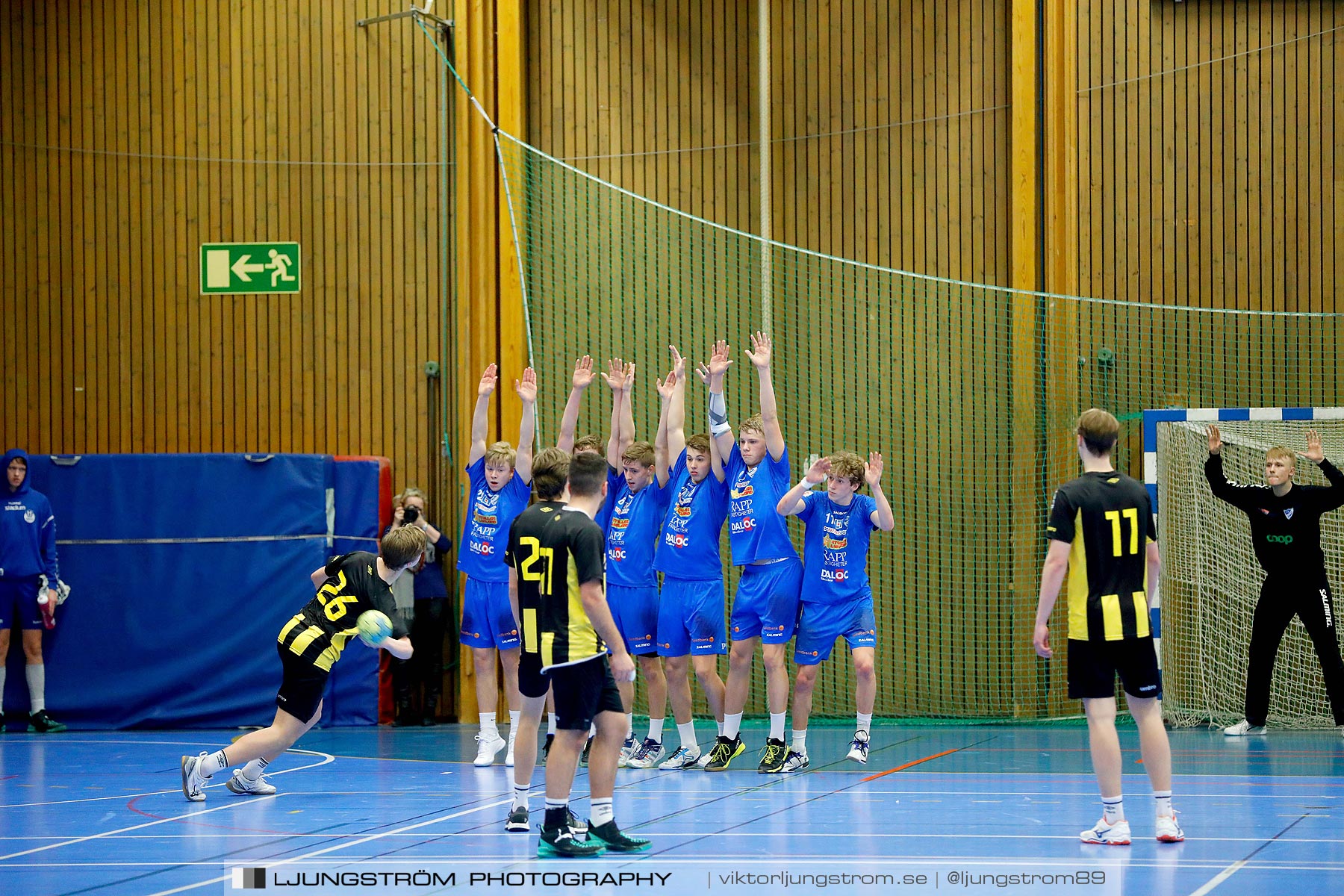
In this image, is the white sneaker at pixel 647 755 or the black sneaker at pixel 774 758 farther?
the white sneaker at pixel 647 755

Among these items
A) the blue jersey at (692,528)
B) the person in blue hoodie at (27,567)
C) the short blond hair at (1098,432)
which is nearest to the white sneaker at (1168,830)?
the short blond hair at (1098,432)

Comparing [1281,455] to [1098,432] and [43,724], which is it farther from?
[43,724]

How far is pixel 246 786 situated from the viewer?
7785mm

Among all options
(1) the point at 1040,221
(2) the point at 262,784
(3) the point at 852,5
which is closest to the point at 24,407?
(2) the point at 262,784

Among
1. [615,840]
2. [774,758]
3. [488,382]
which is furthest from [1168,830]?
[488,382]

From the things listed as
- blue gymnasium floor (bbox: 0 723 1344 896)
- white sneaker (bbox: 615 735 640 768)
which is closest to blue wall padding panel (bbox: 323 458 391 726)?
blue gymnasium floor (bbox: 0 723 1344 896)

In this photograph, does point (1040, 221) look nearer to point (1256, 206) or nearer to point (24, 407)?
point (1256, 206)

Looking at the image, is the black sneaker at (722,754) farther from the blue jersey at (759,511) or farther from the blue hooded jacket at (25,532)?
the blue hooded jacket at (25,532)

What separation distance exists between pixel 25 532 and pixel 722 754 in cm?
638

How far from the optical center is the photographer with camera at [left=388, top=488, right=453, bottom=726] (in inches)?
462

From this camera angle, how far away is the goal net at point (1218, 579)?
11.3m

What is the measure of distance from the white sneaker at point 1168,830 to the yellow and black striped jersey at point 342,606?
13.2ft

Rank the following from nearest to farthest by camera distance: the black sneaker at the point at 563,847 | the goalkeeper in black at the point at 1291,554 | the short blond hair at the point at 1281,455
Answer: the black sneaker at the point at 563,847 → the goalkeeper in black at the point at 1291,554 → the short blond hair at the point at 1281,455

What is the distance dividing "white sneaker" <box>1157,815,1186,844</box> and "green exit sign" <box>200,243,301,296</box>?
9.21 meters
